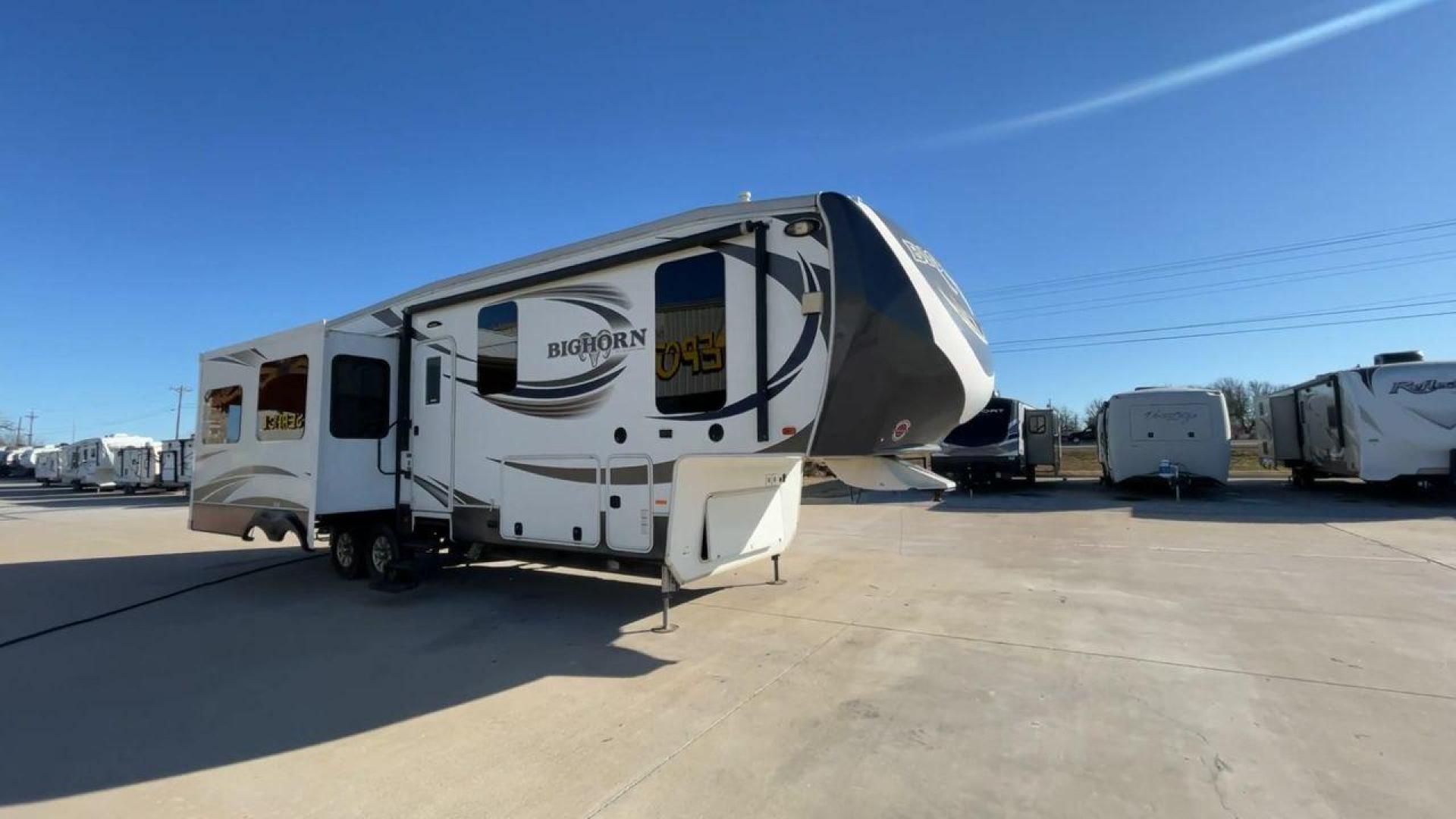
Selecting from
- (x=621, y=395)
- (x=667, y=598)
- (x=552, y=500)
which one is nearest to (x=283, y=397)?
(x=552, y=500)

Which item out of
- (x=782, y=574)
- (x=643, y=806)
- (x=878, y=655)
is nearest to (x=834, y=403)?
(x=878, y=655)

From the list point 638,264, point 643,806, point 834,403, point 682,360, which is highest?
point 638,264

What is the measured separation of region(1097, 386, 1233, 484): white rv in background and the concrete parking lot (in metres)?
7.37

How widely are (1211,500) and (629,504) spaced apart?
50.9 feet

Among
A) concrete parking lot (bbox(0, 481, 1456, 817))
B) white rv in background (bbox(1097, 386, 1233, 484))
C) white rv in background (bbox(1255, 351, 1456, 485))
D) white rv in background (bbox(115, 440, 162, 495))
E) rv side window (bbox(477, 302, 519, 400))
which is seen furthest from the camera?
white rv in background (bbox(115, 440, 162, 495))

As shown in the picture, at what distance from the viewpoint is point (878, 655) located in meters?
4.84

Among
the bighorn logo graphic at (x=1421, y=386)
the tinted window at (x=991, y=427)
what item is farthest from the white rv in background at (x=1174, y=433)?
the bighorn logo graphic at (x=1421, y=386)

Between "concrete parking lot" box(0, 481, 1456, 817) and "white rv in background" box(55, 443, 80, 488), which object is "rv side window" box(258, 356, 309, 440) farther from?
"white rv in background" box(55, 443, 80, 488)

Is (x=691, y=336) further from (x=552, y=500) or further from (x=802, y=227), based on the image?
(x=552, y=500)

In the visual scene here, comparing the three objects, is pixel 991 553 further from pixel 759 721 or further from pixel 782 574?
pixel 759 721

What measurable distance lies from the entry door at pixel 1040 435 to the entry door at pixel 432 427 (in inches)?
695

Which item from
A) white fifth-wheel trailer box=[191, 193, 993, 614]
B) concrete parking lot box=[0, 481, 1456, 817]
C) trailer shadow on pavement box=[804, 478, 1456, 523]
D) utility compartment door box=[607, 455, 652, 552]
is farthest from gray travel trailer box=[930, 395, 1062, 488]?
utility compartment door box=[607, 455, 652, 552]

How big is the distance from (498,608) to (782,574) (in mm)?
3124

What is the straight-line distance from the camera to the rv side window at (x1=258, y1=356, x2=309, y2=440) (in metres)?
7.35
